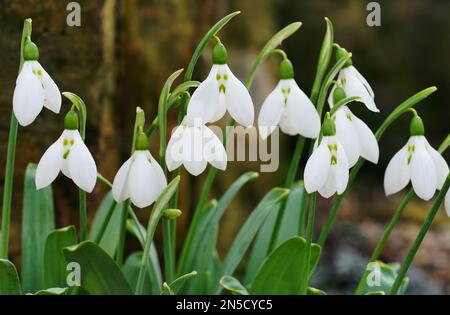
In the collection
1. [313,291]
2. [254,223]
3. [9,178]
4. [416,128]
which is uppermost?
[416,128]

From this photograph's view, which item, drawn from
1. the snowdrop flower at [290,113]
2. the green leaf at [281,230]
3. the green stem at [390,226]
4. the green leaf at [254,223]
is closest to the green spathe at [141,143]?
the snowdrop flower at [290,113]

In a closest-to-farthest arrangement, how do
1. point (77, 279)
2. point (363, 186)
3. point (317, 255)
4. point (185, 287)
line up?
point (77, 279), point (317, 255), point (185, 287), point (363, 186)

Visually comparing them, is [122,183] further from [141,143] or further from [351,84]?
[351,84]

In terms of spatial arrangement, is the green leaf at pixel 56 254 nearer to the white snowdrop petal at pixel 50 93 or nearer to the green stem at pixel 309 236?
the white snowdrop petal at pixel 50 93

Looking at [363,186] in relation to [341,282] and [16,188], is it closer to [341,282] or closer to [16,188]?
[341,282]

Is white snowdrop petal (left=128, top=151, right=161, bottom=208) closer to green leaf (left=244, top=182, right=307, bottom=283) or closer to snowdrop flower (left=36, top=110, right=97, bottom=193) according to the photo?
snowdrop flower (left=36, top=110, right=97, bottom=193)

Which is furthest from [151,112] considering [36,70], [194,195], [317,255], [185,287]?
[36,70]

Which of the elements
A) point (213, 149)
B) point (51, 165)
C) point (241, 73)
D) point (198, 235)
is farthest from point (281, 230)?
point (241, 73)

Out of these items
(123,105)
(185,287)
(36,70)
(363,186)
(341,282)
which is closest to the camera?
(36,70)
